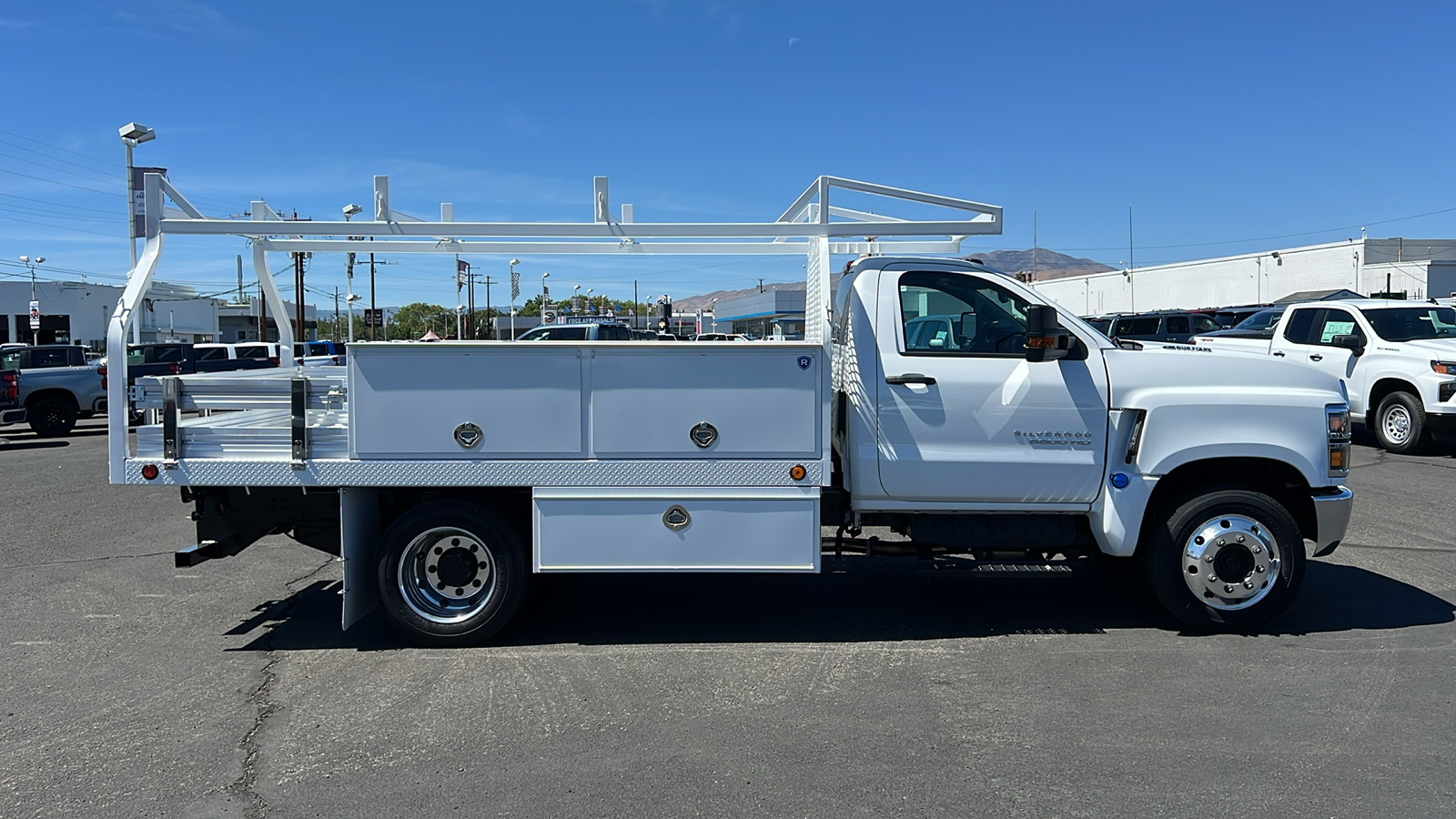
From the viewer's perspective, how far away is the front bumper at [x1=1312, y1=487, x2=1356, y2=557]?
233 inches

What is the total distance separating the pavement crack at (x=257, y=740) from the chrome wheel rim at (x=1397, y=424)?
13920 millimetres

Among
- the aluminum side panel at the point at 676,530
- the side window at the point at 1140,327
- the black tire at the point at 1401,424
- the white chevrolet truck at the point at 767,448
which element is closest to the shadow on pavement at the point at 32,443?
the white chevrolet truck at the point at 767,448

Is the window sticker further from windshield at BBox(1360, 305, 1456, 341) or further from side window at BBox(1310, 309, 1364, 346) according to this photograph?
windshield at BBox(1360, 305, 1456, 341)

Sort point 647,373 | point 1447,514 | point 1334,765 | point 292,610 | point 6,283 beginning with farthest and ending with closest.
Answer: point 6,283, point 1447,514, point 292,610, point 647,373, point 1334,765

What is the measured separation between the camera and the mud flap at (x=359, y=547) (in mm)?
5773

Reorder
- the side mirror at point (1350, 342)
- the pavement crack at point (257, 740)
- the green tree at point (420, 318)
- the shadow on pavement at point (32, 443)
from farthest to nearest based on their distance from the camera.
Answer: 1. the green tree at point (420, 318)
2. the shadow on pavement at point (32, 443)
3. the side mirror at point (1350, 342)
4. the pavement crack at point (257, 740)

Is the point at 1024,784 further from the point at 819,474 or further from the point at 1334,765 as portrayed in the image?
the point at 819,474

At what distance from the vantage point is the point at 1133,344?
20.4ft

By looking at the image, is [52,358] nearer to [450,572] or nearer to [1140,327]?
[450,572]

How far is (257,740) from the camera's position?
4.59 meters

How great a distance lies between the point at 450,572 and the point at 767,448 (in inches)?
75.8

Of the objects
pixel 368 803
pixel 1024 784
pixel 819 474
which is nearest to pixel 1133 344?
pixel 819 474

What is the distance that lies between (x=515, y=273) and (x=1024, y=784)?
33.9 metres

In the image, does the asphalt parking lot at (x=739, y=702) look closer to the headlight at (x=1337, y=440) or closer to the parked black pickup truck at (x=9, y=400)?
the headlight at (x=1337, y=440)
